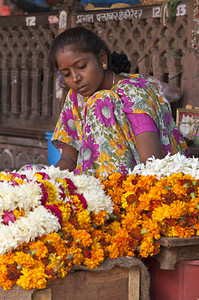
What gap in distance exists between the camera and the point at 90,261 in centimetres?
211

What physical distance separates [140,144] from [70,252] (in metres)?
0.86

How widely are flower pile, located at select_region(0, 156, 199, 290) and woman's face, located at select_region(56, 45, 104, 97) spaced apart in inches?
26.9

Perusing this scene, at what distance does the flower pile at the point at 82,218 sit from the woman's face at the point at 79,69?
68cm

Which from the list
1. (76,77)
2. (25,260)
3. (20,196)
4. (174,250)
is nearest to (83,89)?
(76,77)

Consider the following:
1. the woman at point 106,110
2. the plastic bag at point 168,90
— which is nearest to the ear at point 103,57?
the woman at point 106,110

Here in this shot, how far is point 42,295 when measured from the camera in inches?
78.8

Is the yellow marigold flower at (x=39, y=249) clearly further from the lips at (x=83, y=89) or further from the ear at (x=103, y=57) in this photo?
the ear at (x=103, y=57)

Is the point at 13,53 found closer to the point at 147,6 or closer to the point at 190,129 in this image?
the point at 147,6

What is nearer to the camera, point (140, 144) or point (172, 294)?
point (172, 294)

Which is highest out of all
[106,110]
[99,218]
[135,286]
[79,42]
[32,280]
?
[79,42]

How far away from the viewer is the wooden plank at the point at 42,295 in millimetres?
1993

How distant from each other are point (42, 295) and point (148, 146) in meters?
1.04

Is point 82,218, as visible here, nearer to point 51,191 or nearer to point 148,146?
point 51,191

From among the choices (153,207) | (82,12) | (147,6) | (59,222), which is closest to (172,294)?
(153,207)
